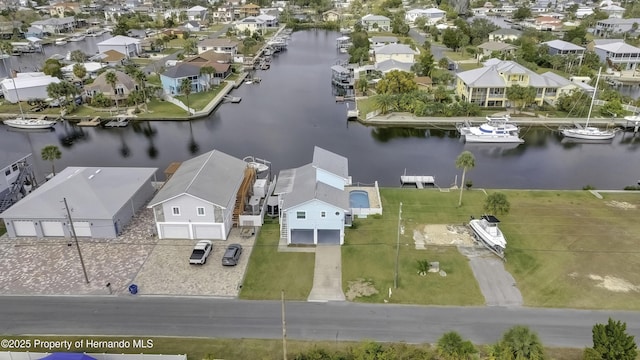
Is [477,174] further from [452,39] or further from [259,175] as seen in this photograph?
[452,39]

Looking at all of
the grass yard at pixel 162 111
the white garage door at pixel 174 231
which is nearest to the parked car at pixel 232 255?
the white garage door at pixel 174 231

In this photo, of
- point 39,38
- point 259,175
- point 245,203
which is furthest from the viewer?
point 39,38

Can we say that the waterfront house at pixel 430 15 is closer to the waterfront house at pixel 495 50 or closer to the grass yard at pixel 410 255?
the waterfront house at pixel 495 50

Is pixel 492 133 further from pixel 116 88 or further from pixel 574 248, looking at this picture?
pixel 116 88

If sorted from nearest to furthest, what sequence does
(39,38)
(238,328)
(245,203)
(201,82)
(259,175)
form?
(238,328), (245,203), (259,175), (201,82), (39,38)

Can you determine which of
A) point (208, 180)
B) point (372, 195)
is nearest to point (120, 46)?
point (208, 180)

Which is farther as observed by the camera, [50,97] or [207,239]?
[50,97]

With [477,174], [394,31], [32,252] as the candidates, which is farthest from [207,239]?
[394,31]
